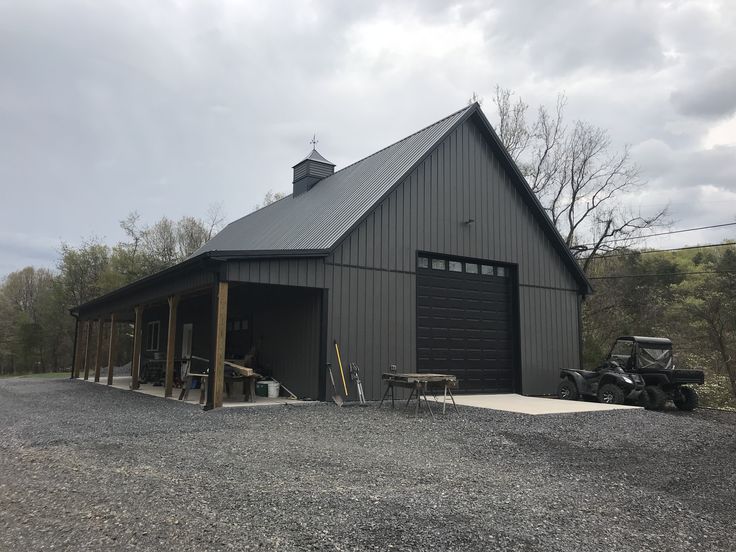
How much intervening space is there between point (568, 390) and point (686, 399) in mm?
2402

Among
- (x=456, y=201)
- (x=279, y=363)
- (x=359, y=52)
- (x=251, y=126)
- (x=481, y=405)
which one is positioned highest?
(x=251, y=126)

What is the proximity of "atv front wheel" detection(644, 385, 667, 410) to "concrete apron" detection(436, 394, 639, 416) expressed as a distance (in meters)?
0.78

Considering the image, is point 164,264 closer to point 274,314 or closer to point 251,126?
point 251,126

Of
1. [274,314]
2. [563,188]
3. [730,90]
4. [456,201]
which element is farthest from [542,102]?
[274,314]

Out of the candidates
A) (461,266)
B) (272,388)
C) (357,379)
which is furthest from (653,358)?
(272,388)

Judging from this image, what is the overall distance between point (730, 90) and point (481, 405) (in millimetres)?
11544

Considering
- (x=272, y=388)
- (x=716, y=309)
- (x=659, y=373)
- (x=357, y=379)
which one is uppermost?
(x=716, y=309)

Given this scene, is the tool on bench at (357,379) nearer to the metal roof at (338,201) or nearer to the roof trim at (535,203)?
the metal roof at (338,201)

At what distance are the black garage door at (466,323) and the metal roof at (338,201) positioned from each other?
2.07m

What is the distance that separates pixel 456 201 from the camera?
12734 mm

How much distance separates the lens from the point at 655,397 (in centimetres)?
1092

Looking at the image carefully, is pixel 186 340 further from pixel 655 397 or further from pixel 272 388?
pixel 655 397

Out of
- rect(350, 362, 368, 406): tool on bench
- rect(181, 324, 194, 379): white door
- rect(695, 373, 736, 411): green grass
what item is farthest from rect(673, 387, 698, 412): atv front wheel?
rect(181, 324, 194, 379): white door

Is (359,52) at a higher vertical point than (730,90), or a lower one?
lower
